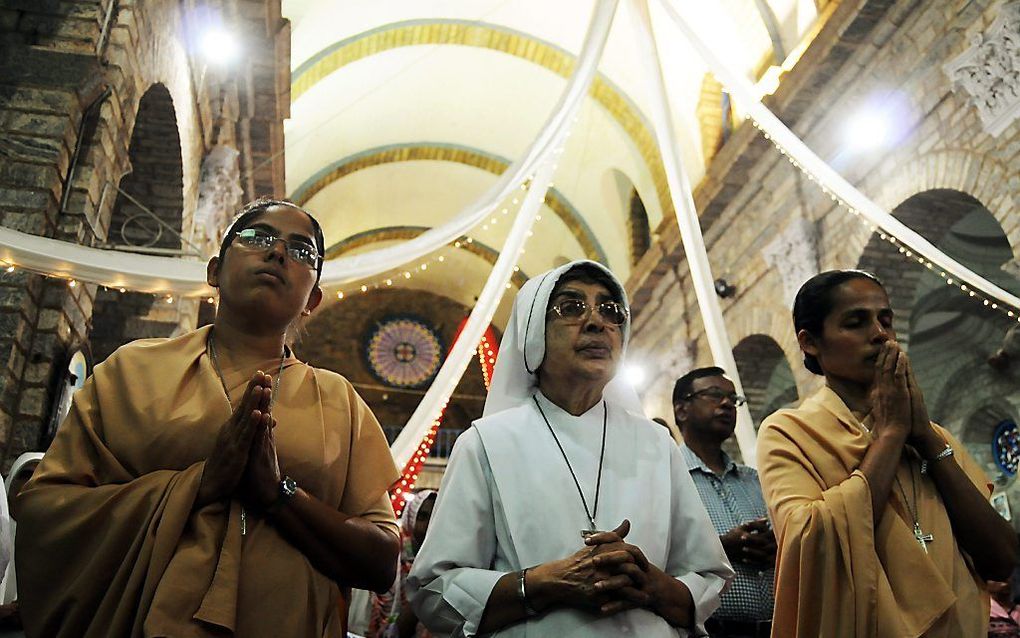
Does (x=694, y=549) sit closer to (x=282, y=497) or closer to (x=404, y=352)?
(x=282, y=497)

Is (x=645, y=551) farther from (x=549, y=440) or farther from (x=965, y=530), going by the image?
(x=965, y=530)

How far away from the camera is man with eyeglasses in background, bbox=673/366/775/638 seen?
2.76 m

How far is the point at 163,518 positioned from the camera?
57.0 inches

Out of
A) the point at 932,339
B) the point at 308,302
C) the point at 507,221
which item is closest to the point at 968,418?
the point at 932,339

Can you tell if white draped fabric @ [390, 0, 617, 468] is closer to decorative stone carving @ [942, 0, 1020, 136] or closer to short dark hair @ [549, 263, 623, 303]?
decorative stone carving @ [942, 0, 1020, 136]

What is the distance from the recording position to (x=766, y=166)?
879cm

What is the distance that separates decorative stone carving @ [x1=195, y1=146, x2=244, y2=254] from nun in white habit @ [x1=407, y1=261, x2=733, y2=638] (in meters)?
6.80

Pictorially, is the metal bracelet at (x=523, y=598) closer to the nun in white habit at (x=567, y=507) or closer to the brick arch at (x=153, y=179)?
the nun in white habit at (x=567, y=507)

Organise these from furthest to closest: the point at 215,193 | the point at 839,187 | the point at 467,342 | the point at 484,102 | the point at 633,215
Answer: the point at 484,102 < the point at 633,215 < the point at 215,193 < the point at 467,342 < the point at 839,187

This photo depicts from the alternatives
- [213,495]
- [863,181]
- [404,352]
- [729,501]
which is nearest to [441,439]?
[404,352]

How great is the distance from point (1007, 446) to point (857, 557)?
31.5 ft

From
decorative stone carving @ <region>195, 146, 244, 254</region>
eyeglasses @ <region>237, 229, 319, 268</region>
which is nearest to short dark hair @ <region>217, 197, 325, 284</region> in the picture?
eyeglasses @ <region>237, 229, 319, 268</region>

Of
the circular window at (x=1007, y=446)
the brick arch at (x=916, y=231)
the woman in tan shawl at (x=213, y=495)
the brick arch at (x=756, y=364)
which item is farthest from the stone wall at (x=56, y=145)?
the circular window at (x=1007, y=446)

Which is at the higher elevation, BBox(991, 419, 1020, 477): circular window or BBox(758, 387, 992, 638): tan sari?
BBox(991, 419, 1020, 477): circular window
